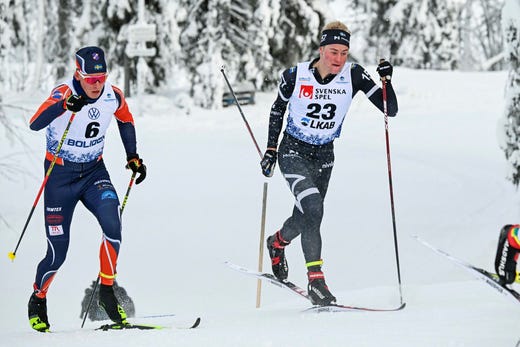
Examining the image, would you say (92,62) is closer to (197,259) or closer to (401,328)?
(401,328)

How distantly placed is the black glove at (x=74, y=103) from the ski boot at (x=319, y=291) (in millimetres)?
2178

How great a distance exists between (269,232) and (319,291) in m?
7.40

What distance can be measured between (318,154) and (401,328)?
1968 millimetres

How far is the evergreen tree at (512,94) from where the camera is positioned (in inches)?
442

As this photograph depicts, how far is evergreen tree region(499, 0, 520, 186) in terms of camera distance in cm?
1122

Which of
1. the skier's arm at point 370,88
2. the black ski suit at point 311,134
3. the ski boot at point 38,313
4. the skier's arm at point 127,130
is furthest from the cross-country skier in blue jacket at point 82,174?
the skier's arm at point 370,88

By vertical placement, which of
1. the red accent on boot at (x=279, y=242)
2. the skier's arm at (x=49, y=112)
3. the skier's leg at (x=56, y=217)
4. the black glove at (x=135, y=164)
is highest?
the skier's arm at (x=49, y=112)

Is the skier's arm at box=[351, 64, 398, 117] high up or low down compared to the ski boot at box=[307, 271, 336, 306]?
up

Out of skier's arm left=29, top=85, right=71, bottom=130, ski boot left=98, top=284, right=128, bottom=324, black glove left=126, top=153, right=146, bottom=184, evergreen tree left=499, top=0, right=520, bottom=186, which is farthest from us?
evergreen tree left=499, top=0, right=520, bottom=186

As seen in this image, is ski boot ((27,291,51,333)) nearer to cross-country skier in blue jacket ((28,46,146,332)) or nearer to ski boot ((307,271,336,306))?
cross-country skier in blue jacket ((28,46,146,332))

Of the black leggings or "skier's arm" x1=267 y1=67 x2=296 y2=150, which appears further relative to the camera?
"skier's arm" x1=267 y1=67 x2=296 y2=150

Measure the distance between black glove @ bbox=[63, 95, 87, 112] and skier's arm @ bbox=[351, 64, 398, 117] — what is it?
2.19 meters

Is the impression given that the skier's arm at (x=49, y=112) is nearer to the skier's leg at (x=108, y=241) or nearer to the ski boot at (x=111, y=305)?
the skier's leg at (x=108, y=241)

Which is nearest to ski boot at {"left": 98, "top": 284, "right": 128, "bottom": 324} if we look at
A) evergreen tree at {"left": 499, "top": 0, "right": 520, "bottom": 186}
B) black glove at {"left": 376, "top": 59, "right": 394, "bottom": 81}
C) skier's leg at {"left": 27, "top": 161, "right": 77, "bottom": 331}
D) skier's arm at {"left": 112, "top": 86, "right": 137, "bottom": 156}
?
skier's leg at {"left": 27, "top": 161, "right": 77, "bottom": 331}
